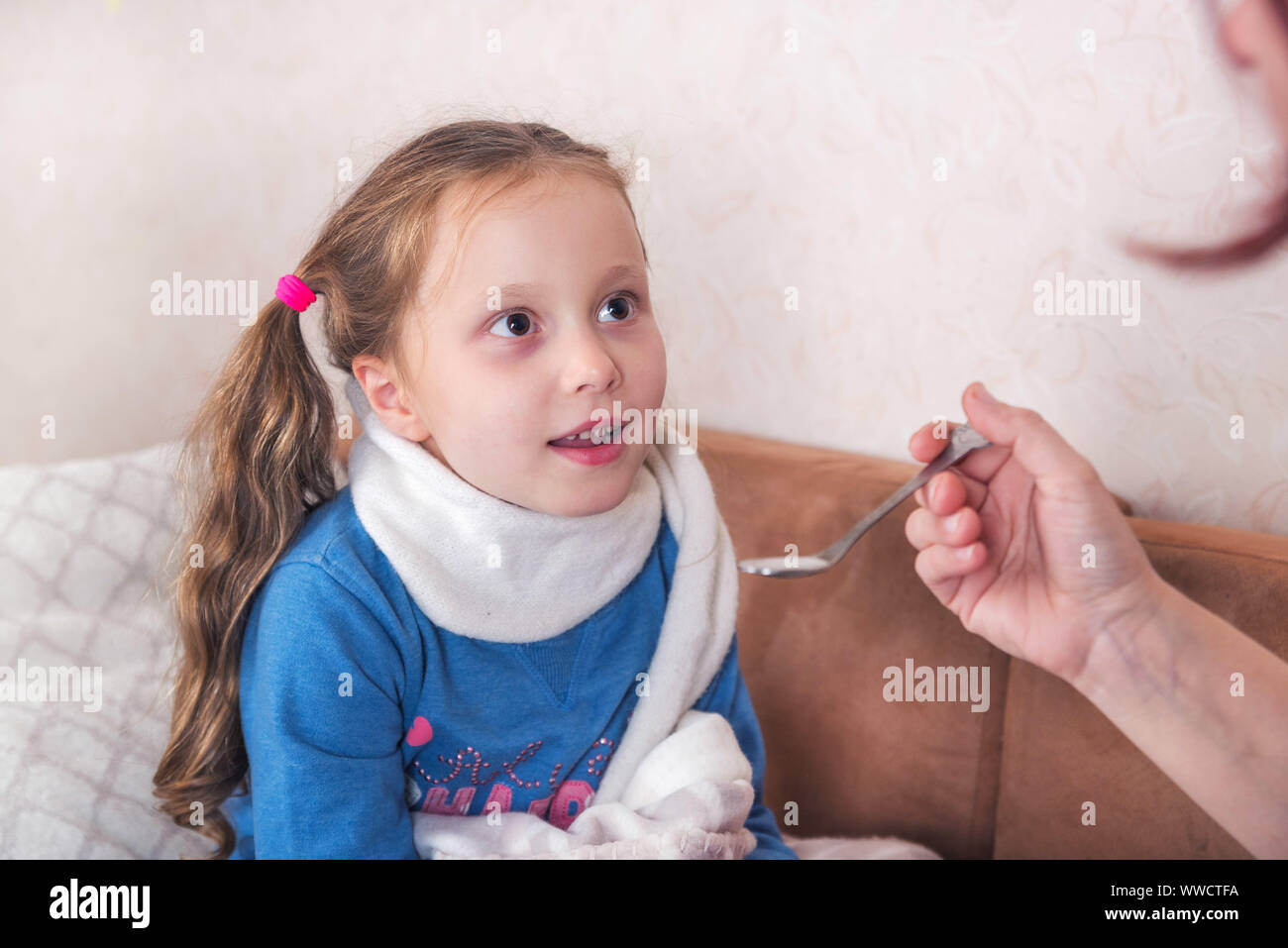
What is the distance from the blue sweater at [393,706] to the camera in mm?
875

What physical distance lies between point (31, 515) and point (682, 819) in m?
0.79

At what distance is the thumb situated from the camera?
89cm

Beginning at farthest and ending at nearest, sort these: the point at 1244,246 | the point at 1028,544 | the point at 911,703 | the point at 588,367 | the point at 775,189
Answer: the point at 775,189, the point at 911,703, the point at 1244,246, the point at 1028,544, the point at 588,367

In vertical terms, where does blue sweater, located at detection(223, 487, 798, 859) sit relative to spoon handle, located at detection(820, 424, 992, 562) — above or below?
below

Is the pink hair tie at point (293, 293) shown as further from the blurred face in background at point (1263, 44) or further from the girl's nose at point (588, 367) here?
the blurred face in background at point (1263, 44)

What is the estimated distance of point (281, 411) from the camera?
3.20ft

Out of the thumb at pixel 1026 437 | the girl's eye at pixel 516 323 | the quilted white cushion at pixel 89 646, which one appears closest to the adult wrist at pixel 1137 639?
the thumb at pixel 1026 437

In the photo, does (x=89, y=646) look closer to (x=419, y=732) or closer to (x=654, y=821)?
(x=419, y=732)

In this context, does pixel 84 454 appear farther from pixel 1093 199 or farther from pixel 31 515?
pixel 1093 199

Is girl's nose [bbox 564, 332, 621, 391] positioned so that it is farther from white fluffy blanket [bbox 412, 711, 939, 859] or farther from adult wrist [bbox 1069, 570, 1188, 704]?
adult wrist [bbox 1069, 570, 1188, 704]

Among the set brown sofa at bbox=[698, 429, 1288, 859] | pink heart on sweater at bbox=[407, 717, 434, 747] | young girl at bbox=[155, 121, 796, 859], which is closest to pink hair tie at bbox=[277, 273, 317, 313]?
young girl at bbox=[155, 121, 796, 859]

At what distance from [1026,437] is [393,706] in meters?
0.57

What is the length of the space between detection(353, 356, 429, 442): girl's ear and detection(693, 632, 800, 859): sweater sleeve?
0.39 m

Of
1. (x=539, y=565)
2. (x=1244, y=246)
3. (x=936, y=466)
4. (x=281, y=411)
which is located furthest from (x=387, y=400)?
(x=1244, y=246)
